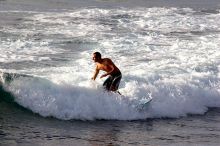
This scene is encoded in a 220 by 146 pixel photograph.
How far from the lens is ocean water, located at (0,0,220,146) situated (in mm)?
13828

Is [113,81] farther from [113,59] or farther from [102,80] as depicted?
[113,59]

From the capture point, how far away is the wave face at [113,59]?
15320 millimetres

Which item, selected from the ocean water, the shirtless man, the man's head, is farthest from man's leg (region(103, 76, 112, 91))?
the man's head

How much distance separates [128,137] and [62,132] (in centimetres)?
148

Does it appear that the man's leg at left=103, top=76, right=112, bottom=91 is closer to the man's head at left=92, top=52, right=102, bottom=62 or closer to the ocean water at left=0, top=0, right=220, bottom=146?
the ocean water at left=0, top=0, right=220, bottom=146

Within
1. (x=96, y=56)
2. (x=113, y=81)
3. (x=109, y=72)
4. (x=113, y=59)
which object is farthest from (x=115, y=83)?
(x=113, y=59)

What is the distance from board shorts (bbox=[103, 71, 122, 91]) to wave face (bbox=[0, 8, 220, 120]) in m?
0.23

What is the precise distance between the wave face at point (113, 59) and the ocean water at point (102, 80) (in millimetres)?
30

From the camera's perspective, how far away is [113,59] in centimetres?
2019

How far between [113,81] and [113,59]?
4967mm

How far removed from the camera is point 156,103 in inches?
632

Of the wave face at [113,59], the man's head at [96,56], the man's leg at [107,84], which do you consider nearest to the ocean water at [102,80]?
the wave face at [113,59]

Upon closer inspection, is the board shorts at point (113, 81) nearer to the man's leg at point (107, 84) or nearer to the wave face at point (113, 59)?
the man's leg at point (107, 84)

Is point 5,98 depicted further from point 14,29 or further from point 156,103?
point 14,29
